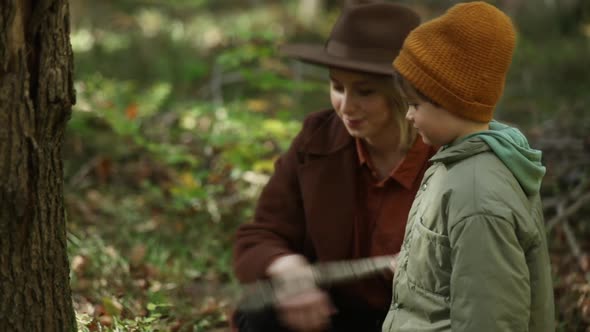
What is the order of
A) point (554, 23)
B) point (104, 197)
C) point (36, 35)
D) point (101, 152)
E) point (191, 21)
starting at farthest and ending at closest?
point (191, 21), point (554, 23), point (101, 152), point (104, 197), point (36, 35)

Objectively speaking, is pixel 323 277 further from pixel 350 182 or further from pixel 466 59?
pixel 466 59

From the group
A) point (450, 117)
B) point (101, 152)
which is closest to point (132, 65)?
point (101, 152)

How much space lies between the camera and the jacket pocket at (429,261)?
1894 millimetres

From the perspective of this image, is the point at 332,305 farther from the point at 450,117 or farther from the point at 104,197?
the point at 104,197

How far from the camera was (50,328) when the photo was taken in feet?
7.07

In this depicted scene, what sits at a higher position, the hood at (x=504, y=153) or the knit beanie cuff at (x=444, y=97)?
the knit beanie cuff at (x=444, y=97)

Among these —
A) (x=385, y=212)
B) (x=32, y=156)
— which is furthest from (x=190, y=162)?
(x=32, y=156)

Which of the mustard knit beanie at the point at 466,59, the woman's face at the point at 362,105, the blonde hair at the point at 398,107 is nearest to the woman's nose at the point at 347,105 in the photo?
the woman's face at the point at 362,105

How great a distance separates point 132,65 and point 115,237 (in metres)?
4.62

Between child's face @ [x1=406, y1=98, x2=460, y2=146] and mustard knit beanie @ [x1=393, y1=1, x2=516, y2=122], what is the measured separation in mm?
33

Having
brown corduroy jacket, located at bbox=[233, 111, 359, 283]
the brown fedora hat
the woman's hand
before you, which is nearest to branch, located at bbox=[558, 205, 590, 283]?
brown corduroy jacket, located at bbox=[233, 111, 359, 283]

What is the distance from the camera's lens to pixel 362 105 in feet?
8.54

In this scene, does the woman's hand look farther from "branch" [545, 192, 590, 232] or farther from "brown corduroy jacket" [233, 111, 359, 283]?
"branch" [545, 192, 590, 232]

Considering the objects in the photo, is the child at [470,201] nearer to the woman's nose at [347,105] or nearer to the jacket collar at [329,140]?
the woman's nose at [347,105]
